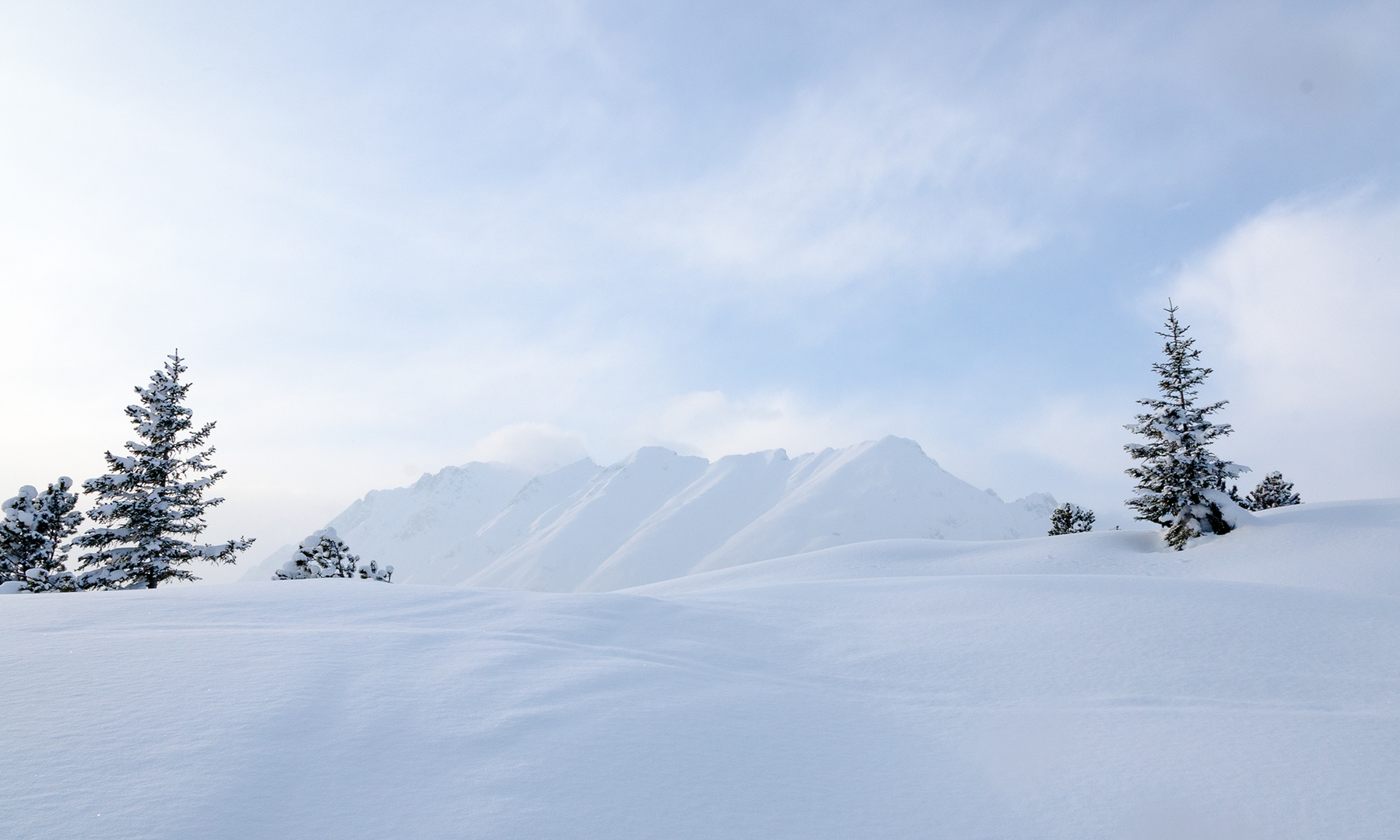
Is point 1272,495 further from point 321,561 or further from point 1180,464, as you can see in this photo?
point 321,561

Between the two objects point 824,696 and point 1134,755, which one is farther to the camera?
point 824,696

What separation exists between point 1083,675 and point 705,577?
16778 millimetres

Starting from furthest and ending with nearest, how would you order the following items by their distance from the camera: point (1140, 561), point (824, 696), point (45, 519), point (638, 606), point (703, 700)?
point (1140, 561)
point (45, 519)
point (638, 606)
point (824, 696)
point (703, 700)

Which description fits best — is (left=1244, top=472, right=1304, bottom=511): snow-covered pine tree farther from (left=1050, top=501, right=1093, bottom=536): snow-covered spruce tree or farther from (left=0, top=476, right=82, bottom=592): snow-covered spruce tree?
(left=0, top=476, right=82, bottom=592): snow-covered spruce tree

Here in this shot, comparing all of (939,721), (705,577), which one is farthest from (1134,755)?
(705,577)

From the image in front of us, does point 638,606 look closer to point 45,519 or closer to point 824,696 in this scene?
point 824,696

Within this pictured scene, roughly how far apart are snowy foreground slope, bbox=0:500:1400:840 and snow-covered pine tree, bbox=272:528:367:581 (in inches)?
288

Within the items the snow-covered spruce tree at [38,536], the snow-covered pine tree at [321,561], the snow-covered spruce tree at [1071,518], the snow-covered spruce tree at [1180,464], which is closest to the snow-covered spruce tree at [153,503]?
the snow-covered spruce tree at [38,536]

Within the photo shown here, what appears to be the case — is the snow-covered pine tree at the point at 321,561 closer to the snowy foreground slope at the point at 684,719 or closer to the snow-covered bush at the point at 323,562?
the snow-covered bush at the point at 323,562

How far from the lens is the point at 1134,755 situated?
4781 mm

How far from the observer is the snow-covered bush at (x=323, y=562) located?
51.2 feet

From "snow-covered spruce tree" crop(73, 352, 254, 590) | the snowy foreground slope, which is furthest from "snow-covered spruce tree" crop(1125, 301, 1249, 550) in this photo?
"snow-covered spruce tree" crop(73, 352, 254, 590)

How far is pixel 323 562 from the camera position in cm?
1582

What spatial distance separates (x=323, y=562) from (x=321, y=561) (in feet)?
0.27
